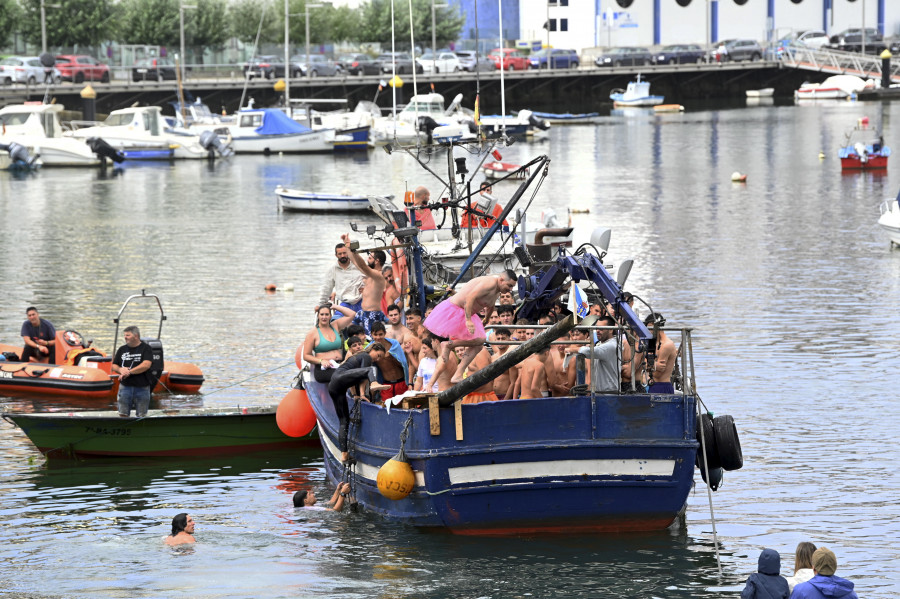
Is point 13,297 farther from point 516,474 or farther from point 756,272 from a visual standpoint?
point 516,474

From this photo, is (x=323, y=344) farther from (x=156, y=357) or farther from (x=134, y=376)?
(x=156, y=357)

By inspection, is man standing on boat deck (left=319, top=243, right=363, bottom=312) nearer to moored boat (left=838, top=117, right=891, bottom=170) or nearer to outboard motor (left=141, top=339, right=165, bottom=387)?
outboard motor (left=141, top=339, right=165, bottom=387)

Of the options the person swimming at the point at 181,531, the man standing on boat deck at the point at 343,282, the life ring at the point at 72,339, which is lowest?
the person swimming at the point at 181,531

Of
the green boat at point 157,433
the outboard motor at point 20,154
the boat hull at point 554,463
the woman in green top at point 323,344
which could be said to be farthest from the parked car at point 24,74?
the boat hull at point 554,463

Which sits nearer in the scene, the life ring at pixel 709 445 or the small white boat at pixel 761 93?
the life ring at pixel 709 445

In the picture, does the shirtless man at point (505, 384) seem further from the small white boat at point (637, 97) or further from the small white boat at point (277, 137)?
the small white boat at point (637, 97)

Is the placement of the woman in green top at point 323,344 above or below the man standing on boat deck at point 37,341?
above

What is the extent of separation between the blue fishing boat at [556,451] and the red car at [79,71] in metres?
71.9

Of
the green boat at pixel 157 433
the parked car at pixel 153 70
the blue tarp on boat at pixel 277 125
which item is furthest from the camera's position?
the parked car at pixel 153 70

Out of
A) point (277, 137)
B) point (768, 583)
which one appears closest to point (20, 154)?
point (277, 137)

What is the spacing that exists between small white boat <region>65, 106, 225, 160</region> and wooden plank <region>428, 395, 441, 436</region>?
175 feet

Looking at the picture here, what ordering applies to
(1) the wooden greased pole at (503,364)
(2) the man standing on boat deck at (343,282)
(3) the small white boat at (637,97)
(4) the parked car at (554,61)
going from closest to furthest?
(1) the wooden greased pole at (503,364)
(2) the man standing on boat deck at (343,282)
(3) the small white boat at (637,97)
(4) the parked car at (554,61)

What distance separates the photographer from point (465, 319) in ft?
42.4

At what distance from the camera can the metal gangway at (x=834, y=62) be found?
96312mm
